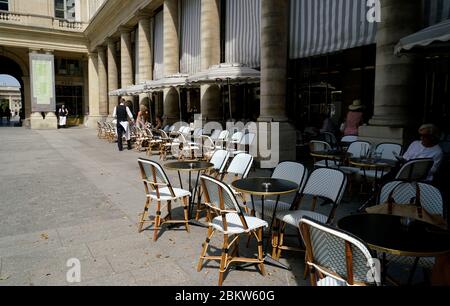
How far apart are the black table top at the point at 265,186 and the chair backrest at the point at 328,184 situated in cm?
20

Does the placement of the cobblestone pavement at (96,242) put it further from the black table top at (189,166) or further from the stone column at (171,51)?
the stone column at (171,51)

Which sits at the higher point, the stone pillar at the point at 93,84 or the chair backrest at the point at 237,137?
the stone pillar at the point at 93,84

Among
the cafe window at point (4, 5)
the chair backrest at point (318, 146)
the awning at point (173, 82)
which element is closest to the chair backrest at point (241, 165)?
the chair backrest at point (318, 146)

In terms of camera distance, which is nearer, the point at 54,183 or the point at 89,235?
the point at 89,235

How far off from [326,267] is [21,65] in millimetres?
36834

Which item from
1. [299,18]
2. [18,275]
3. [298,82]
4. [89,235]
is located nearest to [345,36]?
[299,18]

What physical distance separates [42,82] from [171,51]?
1644cm

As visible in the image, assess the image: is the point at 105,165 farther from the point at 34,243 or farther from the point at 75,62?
the point at 75,62

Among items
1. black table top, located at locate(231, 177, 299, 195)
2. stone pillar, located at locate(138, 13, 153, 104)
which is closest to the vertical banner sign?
stone pillar, located at locate(138, 13, 153, 104)

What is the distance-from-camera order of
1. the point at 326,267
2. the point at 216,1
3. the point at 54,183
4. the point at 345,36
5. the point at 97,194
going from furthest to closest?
the point at 216,1, the point at 345,36, the point at 54,183, the point at 97,194, the point at 326,267

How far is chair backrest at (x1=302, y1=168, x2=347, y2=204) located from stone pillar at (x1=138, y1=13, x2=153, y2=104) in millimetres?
16127

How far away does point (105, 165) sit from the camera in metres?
10.3

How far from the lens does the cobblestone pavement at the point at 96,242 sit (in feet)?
11.4

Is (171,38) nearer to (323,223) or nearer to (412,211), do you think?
(412,211)
